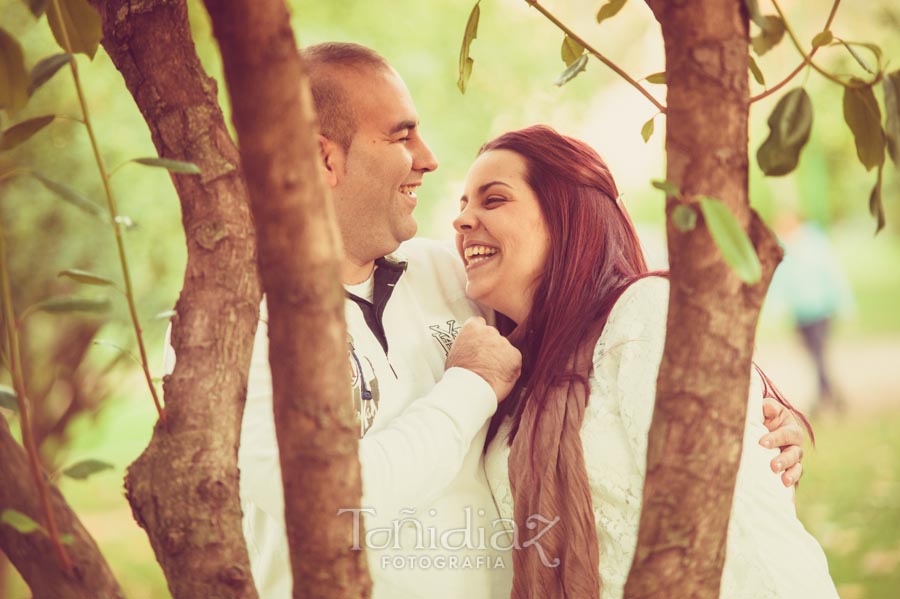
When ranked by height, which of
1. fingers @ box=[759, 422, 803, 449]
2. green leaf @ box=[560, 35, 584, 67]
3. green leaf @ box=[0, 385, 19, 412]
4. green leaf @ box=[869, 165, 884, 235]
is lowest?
green leaf @ box=[0, 385, 19, 412]

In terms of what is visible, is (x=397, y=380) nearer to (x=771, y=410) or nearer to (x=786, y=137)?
(x=771, y=410)

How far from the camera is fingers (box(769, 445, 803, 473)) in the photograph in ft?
6.23

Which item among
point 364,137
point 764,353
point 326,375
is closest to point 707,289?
point 326,375

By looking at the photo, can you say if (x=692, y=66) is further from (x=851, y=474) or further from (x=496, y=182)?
(x=851, y=474)

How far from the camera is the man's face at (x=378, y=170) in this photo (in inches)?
88.4

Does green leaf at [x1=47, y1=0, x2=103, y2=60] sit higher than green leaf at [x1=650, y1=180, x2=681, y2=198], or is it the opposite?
green leaf at [x1=47, y1=0, x2=103, y2=60]

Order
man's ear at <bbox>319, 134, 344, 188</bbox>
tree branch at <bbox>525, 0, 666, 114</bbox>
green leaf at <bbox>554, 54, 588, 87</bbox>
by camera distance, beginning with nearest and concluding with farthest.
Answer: tree branch at <bbox>525, 0, 666, 114</bbox> → green leaf at <bbox>554, 54, 588, 87</bbox> → man's ear at <bbox>319, 134, 344, 188</bbox>

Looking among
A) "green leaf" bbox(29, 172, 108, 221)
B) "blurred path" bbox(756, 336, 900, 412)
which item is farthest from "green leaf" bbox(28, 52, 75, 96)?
"blurred path" bbox(756, 336, 900, 412)

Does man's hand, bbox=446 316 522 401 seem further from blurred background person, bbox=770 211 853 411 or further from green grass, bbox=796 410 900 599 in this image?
blurred background person, bbox=770 211 853 411

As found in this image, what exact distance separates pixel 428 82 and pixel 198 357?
3352 mm

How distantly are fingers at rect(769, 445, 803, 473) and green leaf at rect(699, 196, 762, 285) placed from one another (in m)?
1.15

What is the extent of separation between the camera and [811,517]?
6066 mm

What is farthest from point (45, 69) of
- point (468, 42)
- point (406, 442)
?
point (406, 442)

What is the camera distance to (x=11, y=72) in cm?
104
